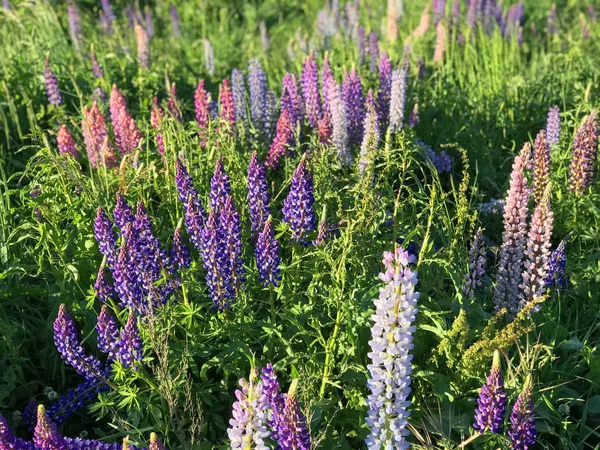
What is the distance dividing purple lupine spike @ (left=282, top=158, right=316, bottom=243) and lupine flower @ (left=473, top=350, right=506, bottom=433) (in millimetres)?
1100

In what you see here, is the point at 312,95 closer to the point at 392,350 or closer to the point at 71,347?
the point at 71,347

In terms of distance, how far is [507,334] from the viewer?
9.16ft

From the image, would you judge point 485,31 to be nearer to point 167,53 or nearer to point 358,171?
point 167,53

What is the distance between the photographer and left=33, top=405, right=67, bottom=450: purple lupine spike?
2.30 metres

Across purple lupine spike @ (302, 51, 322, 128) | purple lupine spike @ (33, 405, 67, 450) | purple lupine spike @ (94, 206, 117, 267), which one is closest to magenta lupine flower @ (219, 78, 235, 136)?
purple lupine spike @ (302, 51, 322, 128)

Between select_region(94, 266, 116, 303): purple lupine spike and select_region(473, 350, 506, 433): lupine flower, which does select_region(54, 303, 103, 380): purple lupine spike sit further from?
select_region(473, 350, 506, 433): lupine flower

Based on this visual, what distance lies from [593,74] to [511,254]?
127 inches

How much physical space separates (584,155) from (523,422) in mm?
2013

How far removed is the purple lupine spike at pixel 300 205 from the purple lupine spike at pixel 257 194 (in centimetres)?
11

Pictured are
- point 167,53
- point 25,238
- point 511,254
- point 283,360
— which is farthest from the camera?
point 167,53

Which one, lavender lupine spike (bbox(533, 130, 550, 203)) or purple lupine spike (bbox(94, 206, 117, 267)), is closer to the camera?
purple lupine spike (bbox(94, 206, 117, 267))

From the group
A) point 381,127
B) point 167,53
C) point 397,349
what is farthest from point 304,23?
point 397,349

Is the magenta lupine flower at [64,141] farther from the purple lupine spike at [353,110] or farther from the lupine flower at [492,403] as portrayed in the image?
the lupine flower at [492,403]

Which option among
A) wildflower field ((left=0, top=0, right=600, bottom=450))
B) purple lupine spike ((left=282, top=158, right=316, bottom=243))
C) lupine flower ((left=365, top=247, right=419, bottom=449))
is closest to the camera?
lupine flower ((left=365, top=247, right=419, bottom=449))
